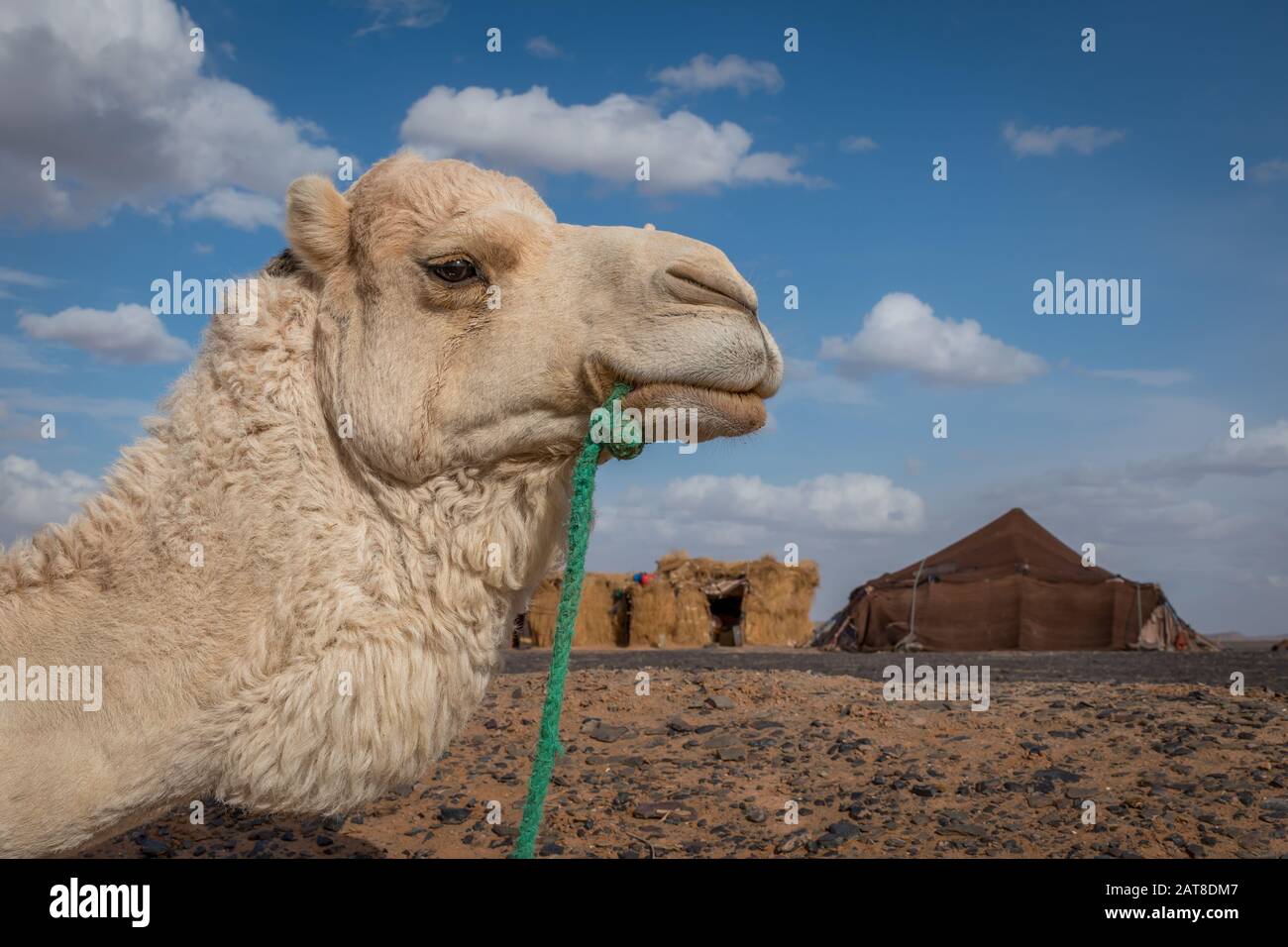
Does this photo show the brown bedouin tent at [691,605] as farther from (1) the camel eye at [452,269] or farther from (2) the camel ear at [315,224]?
(1) the camel eye at [452,269]

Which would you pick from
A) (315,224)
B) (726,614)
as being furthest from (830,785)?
(726,614)

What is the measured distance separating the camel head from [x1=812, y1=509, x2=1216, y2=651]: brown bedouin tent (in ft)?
73.3

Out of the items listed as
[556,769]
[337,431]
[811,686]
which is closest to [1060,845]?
[556,769]

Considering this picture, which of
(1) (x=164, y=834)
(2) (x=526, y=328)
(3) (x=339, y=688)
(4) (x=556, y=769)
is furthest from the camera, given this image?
(4) (x=556, y=769)

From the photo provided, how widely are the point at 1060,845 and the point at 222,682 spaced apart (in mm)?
5285

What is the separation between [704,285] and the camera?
Answer: 291 centimetres

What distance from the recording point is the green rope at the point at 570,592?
2895mm

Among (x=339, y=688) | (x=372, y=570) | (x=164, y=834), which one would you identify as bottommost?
(x=164, y=834)

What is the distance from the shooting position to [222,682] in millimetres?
2754

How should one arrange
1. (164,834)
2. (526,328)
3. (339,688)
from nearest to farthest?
(339,688) < (526,328) < (164,834)

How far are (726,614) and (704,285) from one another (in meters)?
31.0

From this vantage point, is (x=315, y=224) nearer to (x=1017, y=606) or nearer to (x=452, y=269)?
Answer: (x=452, y=269)

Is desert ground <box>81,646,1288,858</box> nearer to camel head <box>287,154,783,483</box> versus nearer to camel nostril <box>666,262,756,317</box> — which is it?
camel head <box>287,154,783,483</box>

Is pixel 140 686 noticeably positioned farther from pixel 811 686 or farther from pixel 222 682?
pixel 811 686
